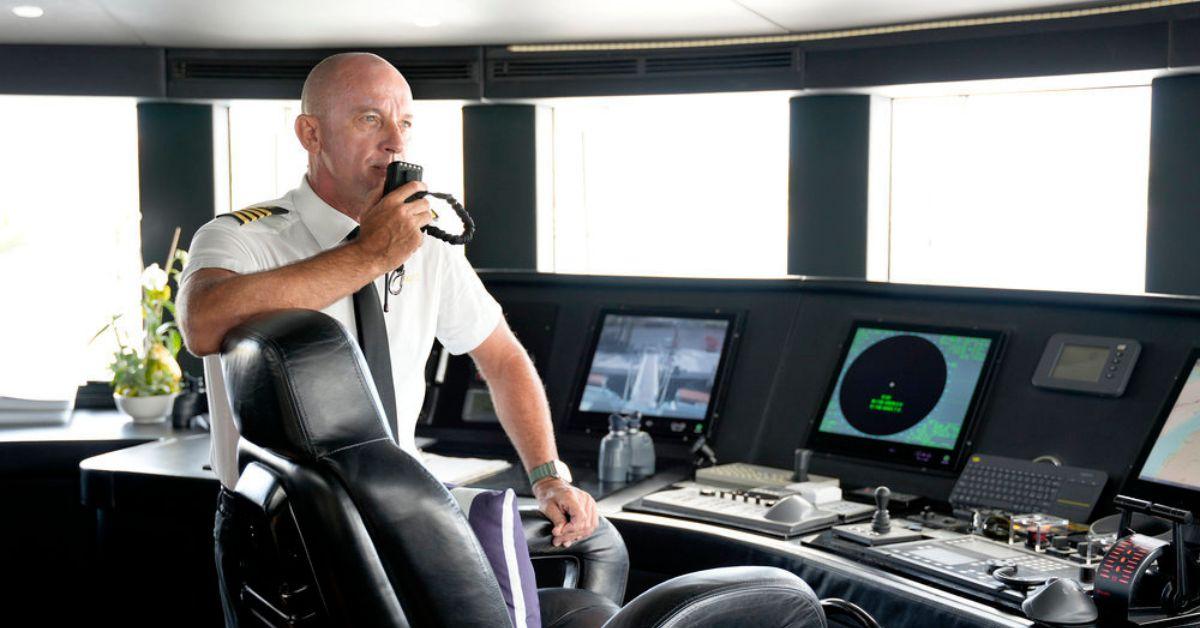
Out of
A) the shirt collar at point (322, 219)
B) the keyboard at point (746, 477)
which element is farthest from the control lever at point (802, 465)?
the shirt collar at point (322, 219)

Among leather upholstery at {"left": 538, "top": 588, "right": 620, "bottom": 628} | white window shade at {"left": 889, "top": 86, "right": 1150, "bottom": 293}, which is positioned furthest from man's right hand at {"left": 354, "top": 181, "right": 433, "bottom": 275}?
white window shade at {"left": 889, "top": 86, "right": 1150, "bottom": 293}

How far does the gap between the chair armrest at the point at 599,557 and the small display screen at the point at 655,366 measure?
909mm

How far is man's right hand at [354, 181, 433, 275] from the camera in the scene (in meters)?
1.74

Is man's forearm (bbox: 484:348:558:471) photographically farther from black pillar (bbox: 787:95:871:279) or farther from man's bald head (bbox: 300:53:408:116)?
black pillar (bbox: 787:95:871:279)

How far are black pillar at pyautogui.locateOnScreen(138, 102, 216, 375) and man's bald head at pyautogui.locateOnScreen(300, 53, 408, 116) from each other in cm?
296

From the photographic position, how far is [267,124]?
5371mm

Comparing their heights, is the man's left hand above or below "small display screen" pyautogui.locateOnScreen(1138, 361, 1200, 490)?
below

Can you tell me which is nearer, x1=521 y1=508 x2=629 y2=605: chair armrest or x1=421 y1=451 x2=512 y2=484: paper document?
x1=521 y1=508 x2=629 y2=605: chair armrest

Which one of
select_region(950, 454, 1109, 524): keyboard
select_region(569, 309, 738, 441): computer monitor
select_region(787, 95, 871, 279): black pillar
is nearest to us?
select_region(950, 454, 1109, 524): keyboard

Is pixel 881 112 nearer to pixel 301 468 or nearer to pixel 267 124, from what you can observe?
pixel 267 124

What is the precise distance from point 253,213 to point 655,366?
4.94ft

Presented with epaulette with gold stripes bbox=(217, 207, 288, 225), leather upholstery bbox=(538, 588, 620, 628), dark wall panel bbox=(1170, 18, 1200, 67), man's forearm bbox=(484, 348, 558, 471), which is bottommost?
leather upholstery bbox=(538, 588, 620, 628)

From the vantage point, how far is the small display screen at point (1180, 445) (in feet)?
7.53

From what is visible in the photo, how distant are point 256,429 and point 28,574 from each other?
332 cm
